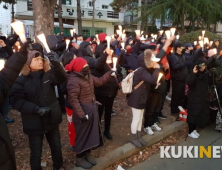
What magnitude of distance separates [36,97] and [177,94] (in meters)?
4.06

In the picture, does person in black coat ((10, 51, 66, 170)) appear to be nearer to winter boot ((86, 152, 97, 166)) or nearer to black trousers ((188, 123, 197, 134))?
winter boot ((86, 152, 97, 166))

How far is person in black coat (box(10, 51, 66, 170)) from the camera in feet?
9.60

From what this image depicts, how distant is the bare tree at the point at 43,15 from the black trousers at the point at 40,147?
3824mm

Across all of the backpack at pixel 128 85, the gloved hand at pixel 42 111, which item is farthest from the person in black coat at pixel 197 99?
the gloved hand at pixel 42 111

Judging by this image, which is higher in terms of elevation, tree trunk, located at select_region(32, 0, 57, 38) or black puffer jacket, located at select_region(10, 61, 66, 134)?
tree trunk, located at select_region(32, 0, 57, 38)

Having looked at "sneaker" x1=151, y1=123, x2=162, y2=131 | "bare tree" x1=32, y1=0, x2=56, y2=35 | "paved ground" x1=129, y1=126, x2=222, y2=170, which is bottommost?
"paved ground" x1=129, y1=126, x2=222, y2=170

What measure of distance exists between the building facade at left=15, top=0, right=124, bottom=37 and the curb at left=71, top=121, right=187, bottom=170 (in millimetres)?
21951

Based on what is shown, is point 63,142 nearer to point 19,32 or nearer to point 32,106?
point 32,106

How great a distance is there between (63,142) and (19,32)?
2901mm

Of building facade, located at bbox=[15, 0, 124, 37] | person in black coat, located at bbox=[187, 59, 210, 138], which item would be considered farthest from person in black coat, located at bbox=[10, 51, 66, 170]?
building facade, located at bbox=[15, 0, 124, 37]

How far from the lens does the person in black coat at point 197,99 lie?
4851 millimetres

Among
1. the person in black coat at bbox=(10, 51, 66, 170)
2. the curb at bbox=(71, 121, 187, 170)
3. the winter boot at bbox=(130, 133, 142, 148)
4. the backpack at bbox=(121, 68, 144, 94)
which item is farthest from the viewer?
the winter boot at bbox=(130, 133, 142, 148)

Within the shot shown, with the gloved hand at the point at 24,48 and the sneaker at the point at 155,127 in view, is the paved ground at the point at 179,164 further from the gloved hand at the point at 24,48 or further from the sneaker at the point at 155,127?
the gloved hand at the point at 24,48

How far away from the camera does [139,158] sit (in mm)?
4293
